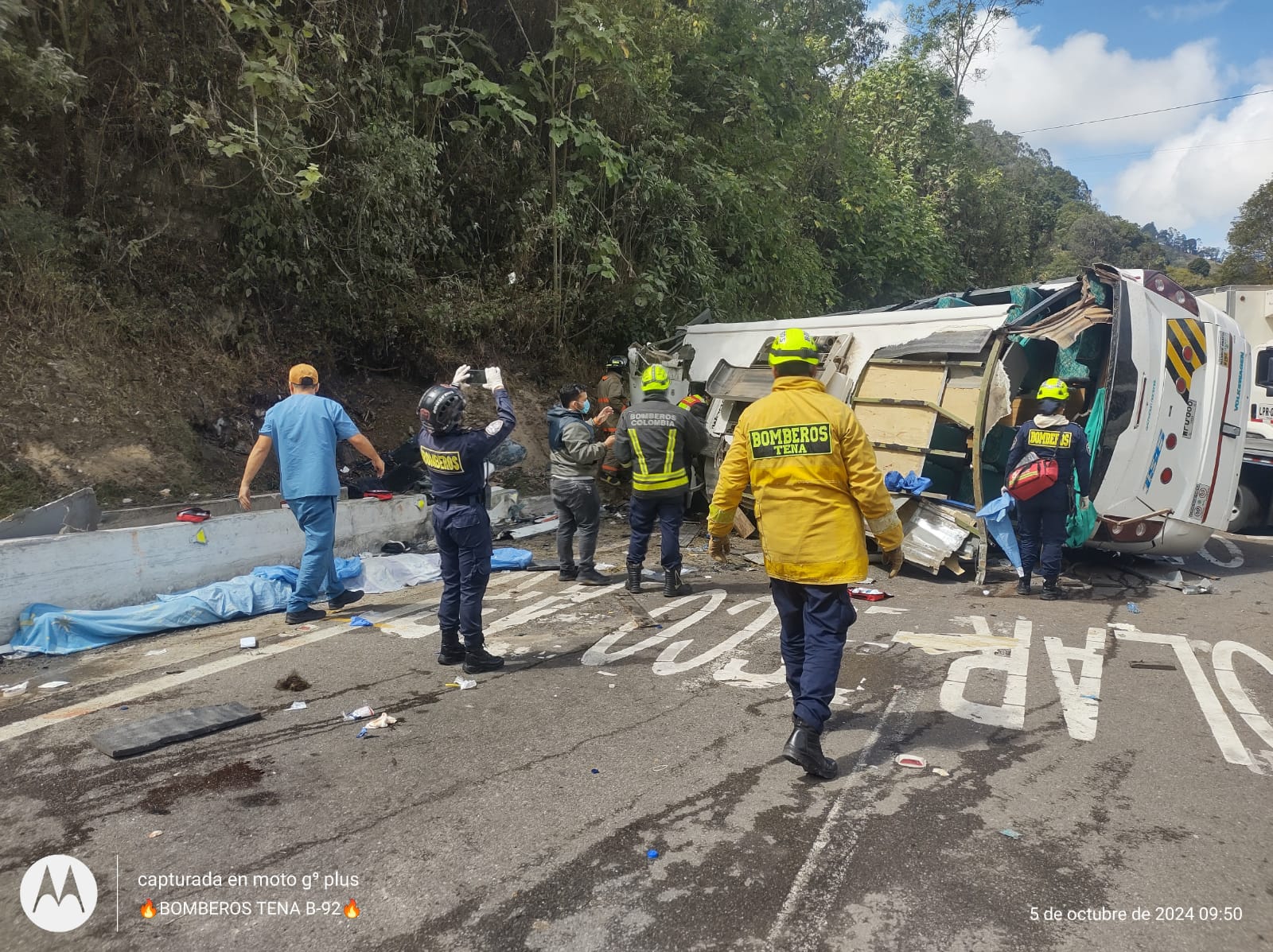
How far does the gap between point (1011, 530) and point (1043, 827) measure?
4.52 m

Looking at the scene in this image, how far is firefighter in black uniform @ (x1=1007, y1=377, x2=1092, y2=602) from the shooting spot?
6.59m

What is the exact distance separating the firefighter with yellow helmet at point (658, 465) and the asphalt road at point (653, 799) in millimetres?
1242

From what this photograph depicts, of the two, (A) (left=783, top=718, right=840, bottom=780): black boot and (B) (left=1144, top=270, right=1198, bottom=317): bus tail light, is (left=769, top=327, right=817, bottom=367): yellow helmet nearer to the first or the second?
(A) (left=783, top=718, right=840, bottom=780): black boot

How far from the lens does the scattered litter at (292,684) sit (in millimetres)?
4480

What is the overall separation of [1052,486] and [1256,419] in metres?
6.07

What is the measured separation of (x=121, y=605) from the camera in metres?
5.74

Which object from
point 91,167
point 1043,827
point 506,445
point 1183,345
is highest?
point 91,167

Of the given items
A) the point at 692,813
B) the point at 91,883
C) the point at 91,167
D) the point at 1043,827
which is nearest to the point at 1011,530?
the point at 1043,827

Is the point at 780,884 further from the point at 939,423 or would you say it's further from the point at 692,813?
the point at 939,423

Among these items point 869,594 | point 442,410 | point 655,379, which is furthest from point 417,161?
point 869,594

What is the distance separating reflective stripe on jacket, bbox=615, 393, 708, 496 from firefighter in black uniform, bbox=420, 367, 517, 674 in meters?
2.07

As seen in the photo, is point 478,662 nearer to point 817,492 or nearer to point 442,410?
point 442,410

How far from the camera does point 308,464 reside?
579 cm

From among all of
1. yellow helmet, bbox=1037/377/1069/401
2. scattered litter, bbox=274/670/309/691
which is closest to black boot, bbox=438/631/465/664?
scattered litter, bbox=274/670/309/691
